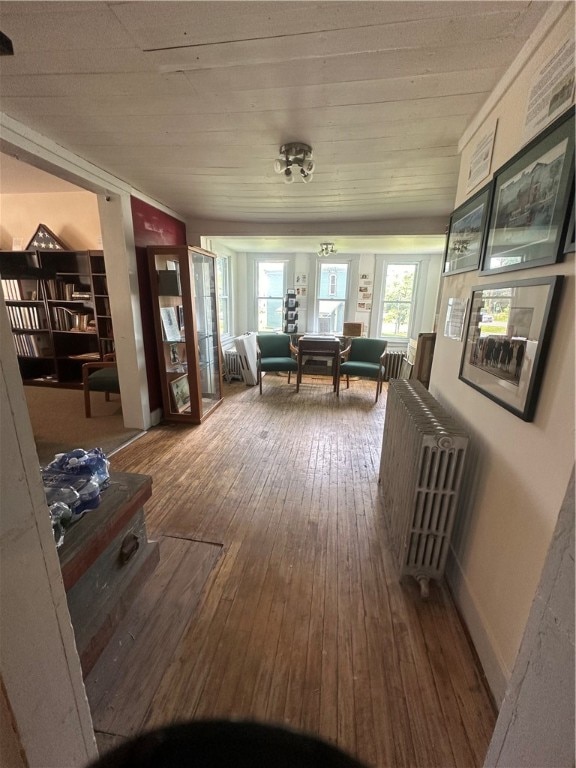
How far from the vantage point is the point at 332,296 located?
631 cm

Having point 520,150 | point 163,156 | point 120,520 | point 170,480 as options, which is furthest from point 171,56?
point 170,480

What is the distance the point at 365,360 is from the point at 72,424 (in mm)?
4004

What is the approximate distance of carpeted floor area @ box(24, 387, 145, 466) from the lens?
284 centimetres

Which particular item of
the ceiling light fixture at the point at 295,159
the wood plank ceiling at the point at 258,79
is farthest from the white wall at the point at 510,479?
the ceiling light fixture at the point at 295,159

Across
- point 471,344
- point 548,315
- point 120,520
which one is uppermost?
point 548,315

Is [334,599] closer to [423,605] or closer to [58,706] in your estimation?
[423,605]

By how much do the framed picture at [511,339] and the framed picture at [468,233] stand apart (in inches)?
8.4

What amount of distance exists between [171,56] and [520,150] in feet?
4.55

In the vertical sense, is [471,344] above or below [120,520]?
above

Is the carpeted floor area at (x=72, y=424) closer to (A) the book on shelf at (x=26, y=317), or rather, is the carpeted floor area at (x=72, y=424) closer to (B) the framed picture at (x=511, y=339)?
(A) the book on shelf at (x=26, y=317)

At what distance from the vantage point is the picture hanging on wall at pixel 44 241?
3.86m

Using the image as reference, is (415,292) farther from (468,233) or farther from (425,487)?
(425,487)

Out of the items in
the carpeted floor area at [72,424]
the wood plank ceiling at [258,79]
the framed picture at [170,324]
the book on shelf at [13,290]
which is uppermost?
the wood plank ceiling at [258,79]

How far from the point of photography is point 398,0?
92 centimetres
